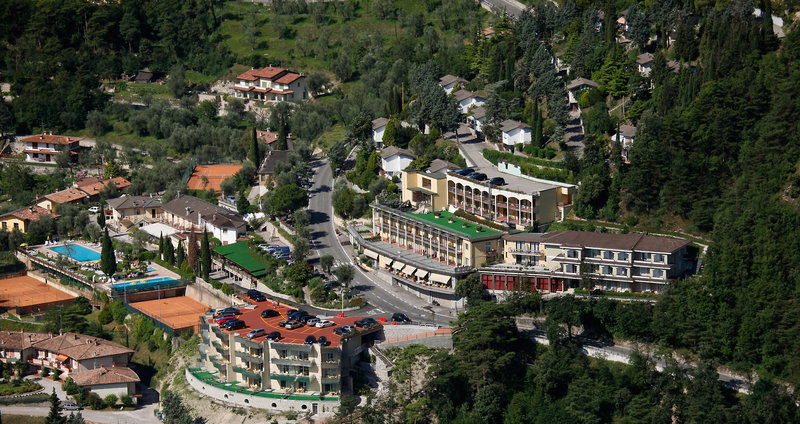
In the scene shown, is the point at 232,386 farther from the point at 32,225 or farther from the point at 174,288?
the point at 32,225

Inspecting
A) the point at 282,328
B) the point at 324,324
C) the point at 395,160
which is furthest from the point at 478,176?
the point at 282,328

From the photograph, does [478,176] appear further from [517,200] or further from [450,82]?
[450,82]

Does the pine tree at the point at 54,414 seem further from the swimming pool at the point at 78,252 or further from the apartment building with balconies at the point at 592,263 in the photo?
the apartment building with balconies at the point at 592,263

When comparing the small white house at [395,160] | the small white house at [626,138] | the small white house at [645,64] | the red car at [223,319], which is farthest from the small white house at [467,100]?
the red car at [223,319]

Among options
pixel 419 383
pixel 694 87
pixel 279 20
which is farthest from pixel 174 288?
pixel 279 20

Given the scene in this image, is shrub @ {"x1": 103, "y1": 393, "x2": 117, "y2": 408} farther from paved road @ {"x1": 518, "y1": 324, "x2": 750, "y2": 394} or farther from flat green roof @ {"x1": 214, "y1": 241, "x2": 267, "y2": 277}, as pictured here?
paved road @ {"x1": 518, "y1": 324, "x2": 750, "y2": 394}

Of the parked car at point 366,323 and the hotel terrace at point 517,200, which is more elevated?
the hotel terrace at point 517,200

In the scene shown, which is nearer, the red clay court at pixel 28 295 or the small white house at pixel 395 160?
the red clay court at pixel 28 295
